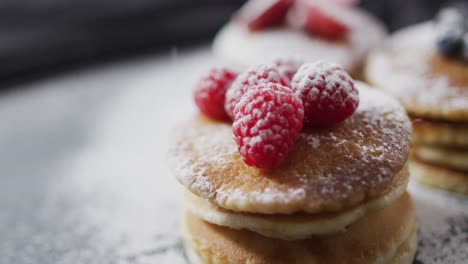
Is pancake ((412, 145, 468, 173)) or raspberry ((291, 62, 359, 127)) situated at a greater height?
raspberry ((291, 62, 359, 127))

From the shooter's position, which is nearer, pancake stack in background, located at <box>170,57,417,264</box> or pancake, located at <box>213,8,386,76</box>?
pancake stack in background, located at <box>170,57,417,264</box>

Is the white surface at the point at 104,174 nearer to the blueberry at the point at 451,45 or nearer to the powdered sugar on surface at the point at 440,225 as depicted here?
the powdered sugar on surface at the point at 440,225

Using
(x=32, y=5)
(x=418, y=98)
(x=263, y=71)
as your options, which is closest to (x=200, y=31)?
(x=32, y=5)

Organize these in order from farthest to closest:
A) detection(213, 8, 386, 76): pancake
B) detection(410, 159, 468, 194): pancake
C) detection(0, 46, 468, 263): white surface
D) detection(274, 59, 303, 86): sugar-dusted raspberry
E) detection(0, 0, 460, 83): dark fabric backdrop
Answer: detection(0, 0, 460, 83): dark fabric backdrop < detection(213, 8, 386, 76): pancake < detection(410, 159, 468, 194): pancake < detection(0, 46, 468, 263): white surface < detection(274, 59, 303, 86): sugar-dusted raspberry

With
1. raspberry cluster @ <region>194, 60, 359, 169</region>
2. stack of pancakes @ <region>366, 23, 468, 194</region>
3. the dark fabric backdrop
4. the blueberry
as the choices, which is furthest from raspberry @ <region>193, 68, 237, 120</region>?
the dark fabric backdrop

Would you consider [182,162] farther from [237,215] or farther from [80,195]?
[80,195]

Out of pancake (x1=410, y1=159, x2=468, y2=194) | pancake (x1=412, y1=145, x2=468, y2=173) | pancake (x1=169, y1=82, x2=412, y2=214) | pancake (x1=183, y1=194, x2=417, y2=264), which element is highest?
pancake (x1=169, y1=82, x2=412, y2=214)

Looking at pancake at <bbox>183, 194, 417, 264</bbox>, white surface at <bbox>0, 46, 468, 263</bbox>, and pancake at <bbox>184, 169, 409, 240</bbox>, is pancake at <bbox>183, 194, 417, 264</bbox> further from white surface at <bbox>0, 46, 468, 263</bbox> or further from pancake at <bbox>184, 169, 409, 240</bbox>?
white surface at <bbox>0, 46, 468, 263</bbox>
